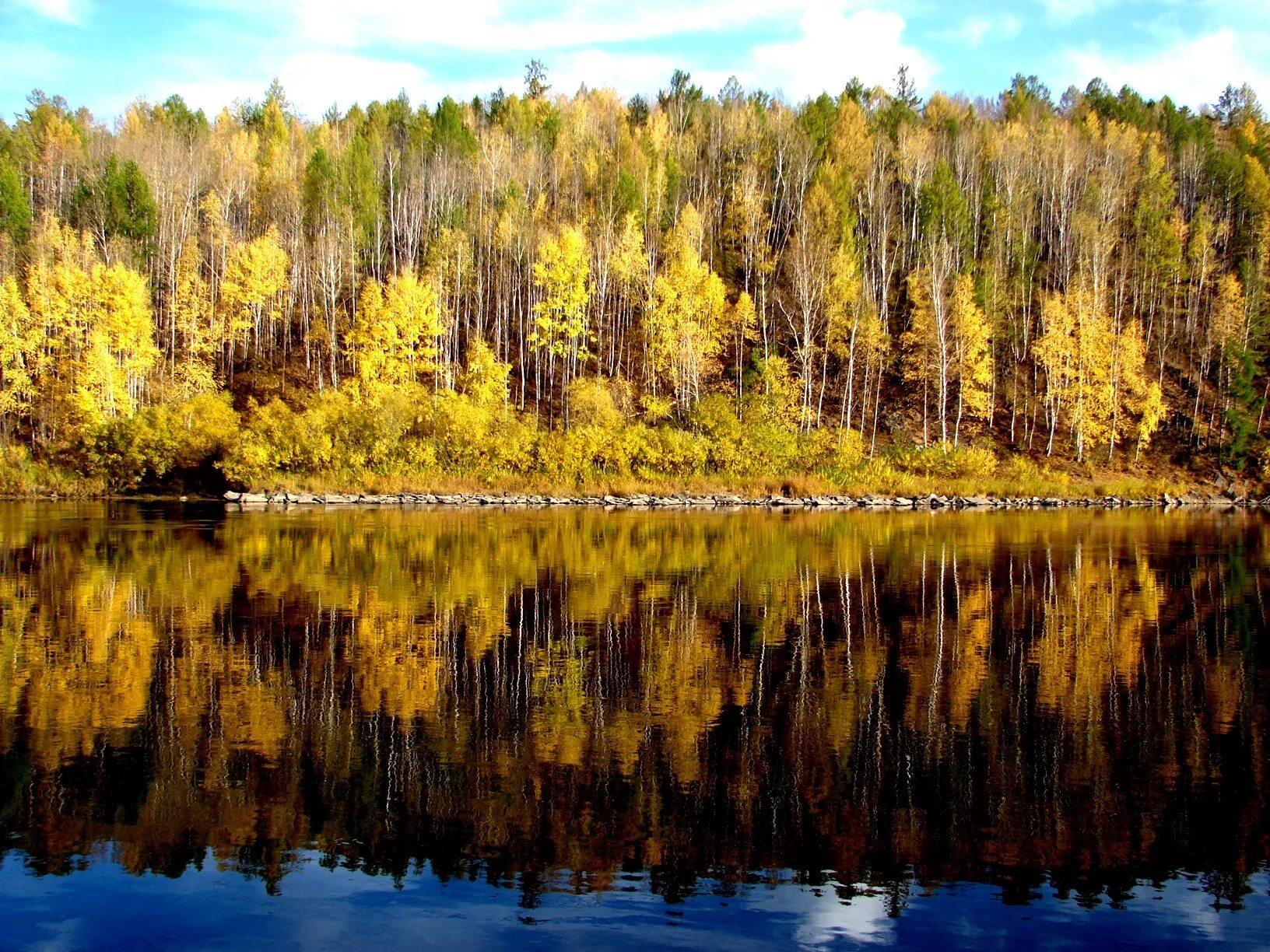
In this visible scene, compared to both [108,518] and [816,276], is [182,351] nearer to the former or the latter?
[108,518]

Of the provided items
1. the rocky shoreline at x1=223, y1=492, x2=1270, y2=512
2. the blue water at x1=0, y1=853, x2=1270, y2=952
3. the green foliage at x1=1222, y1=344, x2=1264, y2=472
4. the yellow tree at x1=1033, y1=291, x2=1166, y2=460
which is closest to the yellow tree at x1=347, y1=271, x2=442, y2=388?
the rocky shoreline at x1=223, y1=492, x2=1270, y2=512

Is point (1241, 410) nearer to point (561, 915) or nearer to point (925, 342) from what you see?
point (925, 342)

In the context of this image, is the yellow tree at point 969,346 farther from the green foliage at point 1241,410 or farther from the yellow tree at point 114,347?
the yellow tree at point 114,347

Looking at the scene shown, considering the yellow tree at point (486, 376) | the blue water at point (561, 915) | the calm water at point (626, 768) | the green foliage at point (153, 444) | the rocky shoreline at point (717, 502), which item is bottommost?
the blue water at point (561, 915)

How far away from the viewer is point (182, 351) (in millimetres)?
66562

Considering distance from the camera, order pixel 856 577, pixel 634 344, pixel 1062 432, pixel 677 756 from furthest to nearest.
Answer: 1. pixel 634 344
2. pixel 1062 432
3. pixel 856 577
4. pixel 677 756

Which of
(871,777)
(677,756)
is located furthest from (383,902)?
(871,777)

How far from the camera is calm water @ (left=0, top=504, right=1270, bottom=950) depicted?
24.4 ft

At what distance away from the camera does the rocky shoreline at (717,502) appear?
50.4 meters

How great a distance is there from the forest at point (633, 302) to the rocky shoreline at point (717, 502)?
1.53 meters

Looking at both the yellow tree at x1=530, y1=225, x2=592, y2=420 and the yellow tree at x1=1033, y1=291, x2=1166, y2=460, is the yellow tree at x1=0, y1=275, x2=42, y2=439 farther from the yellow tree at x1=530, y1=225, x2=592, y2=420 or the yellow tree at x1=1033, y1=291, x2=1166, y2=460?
the yellow tree at x1=1033, y1=291, x2=1166, y2=460

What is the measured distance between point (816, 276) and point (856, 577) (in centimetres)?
4390

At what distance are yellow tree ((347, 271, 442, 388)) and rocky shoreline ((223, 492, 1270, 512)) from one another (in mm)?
10907

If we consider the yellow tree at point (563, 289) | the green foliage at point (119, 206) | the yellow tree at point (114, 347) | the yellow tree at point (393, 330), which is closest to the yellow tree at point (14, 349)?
the yellow tree at point (114, 347)
